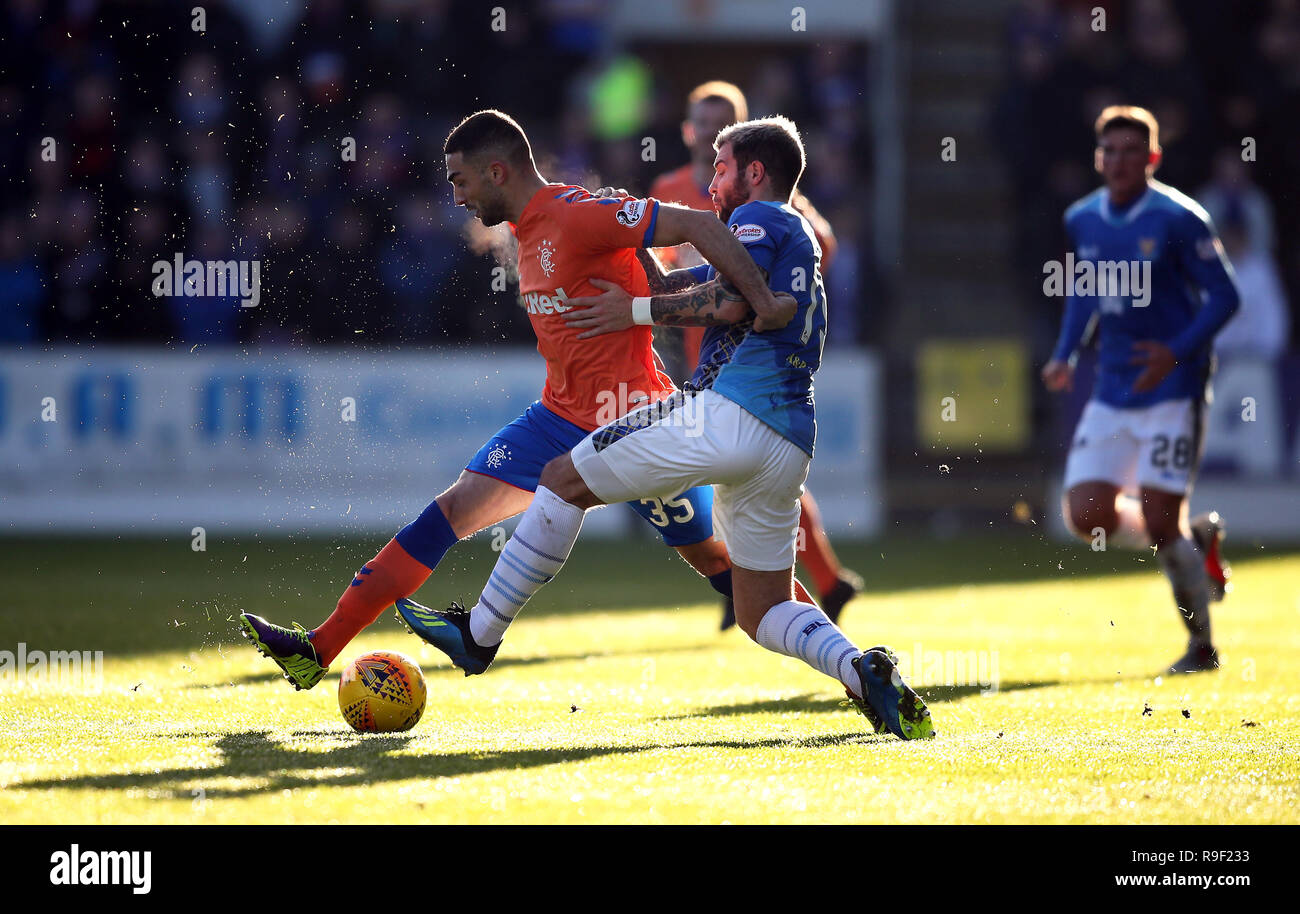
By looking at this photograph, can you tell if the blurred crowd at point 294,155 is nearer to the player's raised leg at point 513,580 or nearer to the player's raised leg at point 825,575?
the player's raised leg at point 825,575

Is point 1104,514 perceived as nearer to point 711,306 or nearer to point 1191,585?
point 1191,585

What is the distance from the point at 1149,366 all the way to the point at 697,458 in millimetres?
3434

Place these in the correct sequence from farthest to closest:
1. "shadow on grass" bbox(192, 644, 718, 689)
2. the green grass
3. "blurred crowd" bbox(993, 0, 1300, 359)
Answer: "blurred crowd" bbox(993, 0, 1300, 359) < "shadow on grass" bbox(192, 644, 718, 689) < the green grass

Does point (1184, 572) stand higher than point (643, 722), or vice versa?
point (1184, 572)

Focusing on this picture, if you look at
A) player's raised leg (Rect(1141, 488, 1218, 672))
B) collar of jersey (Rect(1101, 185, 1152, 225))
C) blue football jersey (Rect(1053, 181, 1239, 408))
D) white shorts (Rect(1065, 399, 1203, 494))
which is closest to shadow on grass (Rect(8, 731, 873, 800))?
player's raised leg (Rect(1141, 488, 1218, 672))

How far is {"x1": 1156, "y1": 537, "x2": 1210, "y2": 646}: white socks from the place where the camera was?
802cm

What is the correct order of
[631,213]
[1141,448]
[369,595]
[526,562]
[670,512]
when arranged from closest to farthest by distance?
[526,562], [631,213], [369,595], [670,512], [1141,448]

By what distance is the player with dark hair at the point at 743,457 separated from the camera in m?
5.50

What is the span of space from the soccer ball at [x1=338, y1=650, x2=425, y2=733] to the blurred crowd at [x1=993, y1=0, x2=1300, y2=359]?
11.5 m

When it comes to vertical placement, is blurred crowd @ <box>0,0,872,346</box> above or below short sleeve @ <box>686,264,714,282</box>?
above

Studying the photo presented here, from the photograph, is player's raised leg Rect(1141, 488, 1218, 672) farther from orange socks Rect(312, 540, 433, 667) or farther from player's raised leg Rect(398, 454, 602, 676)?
orange socks Rect(312, 540, 433, 667)

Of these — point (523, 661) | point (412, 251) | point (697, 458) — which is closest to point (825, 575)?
point (523, 661)

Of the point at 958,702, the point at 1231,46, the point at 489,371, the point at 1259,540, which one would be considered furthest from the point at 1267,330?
the point at 958,702

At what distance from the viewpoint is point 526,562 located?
5.72 meters
